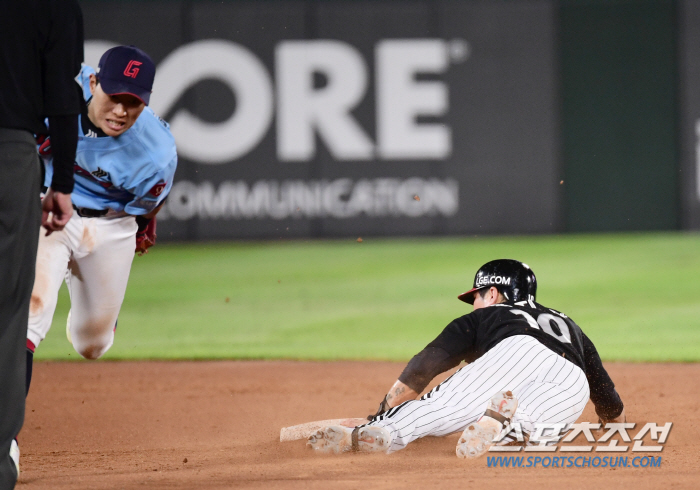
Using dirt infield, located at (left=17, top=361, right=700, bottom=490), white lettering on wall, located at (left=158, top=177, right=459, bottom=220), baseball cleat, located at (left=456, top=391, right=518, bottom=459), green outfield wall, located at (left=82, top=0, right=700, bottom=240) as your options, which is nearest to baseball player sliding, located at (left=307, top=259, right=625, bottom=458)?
baseball cleat, located at (left=456, top=391, right=518, bottom=459)

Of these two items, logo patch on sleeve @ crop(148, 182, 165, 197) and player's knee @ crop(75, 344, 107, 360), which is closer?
logo patch on sleeve @ crop(148, 182, 165, 197)

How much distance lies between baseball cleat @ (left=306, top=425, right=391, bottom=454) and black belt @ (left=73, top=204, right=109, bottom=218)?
1.43 m

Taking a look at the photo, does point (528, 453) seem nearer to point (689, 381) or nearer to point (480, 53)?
point (689, 381)

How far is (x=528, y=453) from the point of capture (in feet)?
12.2

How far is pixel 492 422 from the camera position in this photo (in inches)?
136

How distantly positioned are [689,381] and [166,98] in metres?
9.95

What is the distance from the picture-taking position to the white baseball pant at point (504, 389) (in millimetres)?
3648

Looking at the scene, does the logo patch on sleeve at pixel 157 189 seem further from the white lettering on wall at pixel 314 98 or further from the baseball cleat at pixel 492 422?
the white lettering on wall at pixel 314 98

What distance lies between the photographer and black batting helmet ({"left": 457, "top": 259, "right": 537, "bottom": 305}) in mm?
4215

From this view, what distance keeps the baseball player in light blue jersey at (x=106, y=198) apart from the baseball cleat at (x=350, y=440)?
3.85ft

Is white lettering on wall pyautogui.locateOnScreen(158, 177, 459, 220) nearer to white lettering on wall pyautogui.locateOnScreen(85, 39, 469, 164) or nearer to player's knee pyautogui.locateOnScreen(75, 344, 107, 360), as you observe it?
white lettering on wall pyautogui.locateOnScreen(85, 39, 469, 164)

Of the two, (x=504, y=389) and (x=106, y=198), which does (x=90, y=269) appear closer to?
(x=106, y=198)

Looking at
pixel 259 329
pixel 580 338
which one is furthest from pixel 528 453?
pixel 259 329

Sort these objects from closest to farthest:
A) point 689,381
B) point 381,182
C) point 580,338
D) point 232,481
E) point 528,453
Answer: point 232,481, point 528,453, point 580,338, point 689,381, point 381,182
